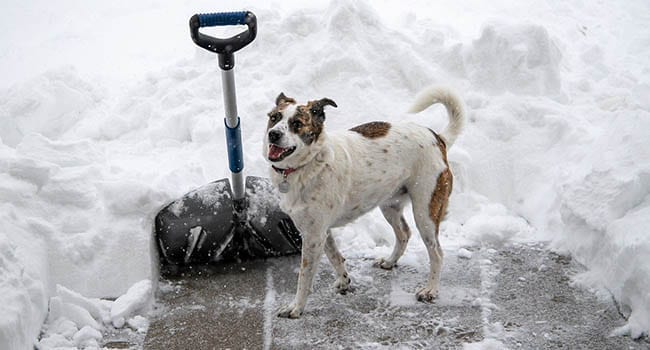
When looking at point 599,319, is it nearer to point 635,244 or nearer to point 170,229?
point 635,244

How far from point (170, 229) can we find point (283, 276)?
747mm

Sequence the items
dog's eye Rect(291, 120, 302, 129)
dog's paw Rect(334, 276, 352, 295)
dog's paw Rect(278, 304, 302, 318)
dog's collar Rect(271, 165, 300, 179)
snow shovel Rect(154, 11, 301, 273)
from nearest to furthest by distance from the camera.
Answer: dog's eye Rect(291, 120, 302, 129), dog's collar Rect(271, 165, 300, 179), dog's paw Rect(278, 304, 302, 318), dog's paw Rect(334, 276, 352, 295), snow shovel Rect(154, 11, 301, 273)

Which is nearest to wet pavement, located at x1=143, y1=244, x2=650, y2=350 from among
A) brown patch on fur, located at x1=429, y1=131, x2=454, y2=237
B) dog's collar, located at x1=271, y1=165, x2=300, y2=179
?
brown patch on fur, located at x1=429, y1=131, x2=454, y2=237

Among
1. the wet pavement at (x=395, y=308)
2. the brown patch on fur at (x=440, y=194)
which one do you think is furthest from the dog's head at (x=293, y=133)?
the wet pavement at (x=395, y=308)

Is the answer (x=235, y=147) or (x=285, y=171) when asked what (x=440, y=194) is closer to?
(x=285, y=171)

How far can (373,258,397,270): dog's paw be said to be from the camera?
4.18 m

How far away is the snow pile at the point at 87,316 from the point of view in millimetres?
3309

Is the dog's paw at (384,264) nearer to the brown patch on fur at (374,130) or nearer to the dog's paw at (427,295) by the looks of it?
the dog's paw at (427,295)

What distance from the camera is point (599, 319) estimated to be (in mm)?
3545

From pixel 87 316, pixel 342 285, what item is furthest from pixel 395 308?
pixel 87 316

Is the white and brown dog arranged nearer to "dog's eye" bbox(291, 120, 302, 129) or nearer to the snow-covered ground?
"dog's eye" bbox(291, 120, 302, 129)

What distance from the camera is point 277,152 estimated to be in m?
3.36

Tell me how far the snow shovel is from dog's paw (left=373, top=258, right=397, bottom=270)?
20.1 inches

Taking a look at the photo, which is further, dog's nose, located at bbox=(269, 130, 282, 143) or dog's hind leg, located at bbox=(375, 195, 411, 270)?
dog's hind leg, located at bbox=(375, 195, 411, 270)
